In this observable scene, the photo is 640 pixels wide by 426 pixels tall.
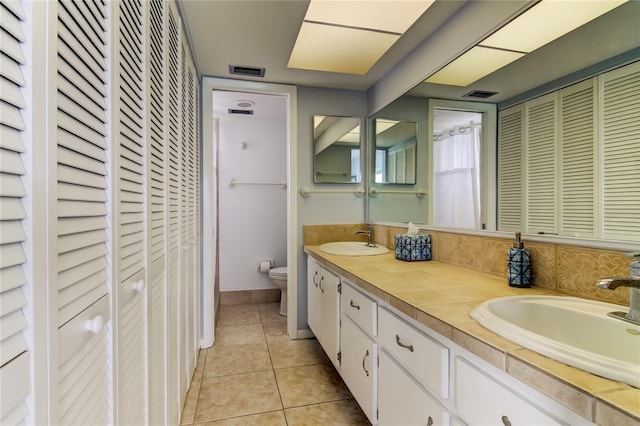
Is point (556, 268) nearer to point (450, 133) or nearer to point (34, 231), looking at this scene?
point (450, 133)

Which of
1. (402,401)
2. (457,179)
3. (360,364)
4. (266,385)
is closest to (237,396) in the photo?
(266,385)

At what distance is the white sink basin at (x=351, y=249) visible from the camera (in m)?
2.22

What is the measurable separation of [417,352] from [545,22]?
1.35 meters

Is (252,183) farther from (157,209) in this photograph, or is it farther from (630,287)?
(630,287)

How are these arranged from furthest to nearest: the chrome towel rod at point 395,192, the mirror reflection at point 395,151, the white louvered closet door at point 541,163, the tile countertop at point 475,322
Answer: the mirror reflection at point 395,151, the chrome towel rod at point 395,192, the white louvered closet door at point 541,163, the tile countertop at point 475,322

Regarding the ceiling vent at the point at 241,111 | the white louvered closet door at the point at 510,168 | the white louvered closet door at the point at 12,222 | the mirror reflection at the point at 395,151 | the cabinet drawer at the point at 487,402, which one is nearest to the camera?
the white louvered closet door at the point at 12,222

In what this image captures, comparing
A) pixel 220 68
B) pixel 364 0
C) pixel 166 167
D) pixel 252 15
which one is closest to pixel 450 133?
pixel 364 0

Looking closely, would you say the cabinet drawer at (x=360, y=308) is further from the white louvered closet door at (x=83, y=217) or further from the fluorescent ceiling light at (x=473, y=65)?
the fluorescent ceiling light at (x=473, y=65)

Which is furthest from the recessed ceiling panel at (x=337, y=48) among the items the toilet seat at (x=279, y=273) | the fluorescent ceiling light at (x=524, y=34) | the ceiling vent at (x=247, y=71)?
the toilet seat at (x=279, y=273)

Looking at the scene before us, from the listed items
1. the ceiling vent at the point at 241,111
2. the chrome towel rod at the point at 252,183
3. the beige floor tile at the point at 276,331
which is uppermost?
the ceiling vent at the point at 241,111

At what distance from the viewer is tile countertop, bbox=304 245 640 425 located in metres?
0.54

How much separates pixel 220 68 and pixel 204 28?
0.57 meters

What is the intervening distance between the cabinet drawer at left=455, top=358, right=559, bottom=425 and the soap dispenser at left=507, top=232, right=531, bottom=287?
55cm

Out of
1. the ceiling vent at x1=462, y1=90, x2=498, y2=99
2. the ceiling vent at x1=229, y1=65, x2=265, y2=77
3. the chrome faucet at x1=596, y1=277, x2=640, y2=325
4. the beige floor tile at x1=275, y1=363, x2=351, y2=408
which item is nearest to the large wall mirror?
the ceiling vent at x1=462, y1=90, x2=498, y2=99
